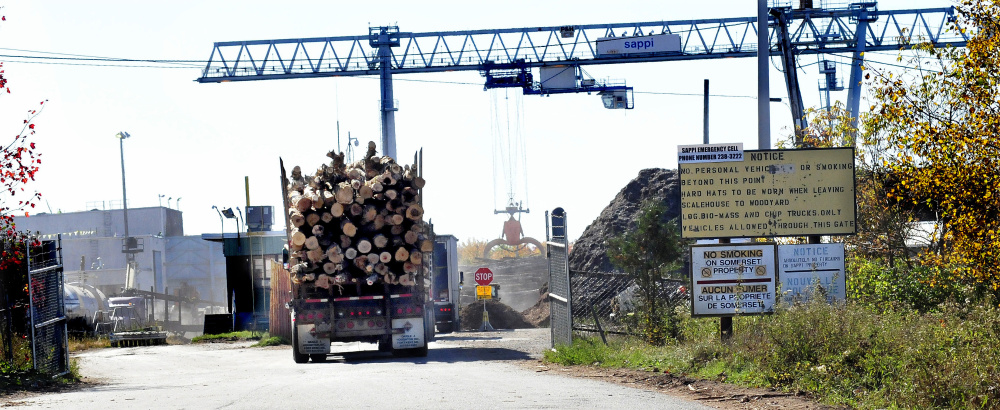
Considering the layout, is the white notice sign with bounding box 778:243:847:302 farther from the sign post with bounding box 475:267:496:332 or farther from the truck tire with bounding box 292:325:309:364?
the sign post with bounding box 475:267:496:332

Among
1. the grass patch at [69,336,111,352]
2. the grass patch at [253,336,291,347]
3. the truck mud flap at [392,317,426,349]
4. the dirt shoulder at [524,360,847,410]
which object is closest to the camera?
the dirt shoulder at [524,360,847,410]

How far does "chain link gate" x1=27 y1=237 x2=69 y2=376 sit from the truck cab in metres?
17.9

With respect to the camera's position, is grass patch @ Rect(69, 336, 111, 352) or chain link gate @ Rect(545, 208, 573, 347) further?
grass patch @ Rect(69, 336, 111, 352)

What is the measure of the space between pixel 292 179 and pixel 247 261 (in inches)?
613

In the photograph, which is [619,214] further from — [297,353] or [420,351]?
[297,353]

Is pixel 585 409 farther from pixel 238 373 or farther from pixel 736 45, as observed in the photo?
pixel 736 45

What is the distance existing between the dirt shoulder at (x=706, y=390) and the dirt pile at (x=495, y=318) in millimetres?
27375

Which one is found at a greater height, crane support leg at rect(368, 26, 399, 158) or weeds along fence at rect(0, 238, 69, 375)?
crane support leg at rect(368, 26, 399, 158)

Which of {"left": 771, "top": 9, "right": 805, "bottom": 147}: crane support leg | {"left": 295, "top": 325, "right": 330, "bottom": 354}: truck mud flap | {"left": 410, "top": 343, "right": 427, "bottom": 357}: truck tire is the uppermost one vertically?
{"left": 771, "top": 9, "right": 805, "bottom": 147}: crane support leg

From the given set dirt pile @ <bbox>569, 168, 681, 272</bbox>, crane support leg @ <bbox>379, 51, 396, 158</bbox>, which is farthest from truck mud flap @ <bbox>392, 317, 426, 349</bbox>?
crane support leg @ <bbox>379, 51, 396, 158</bbox>

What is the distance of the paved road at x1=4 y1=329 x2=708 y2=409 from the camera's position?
448 inches

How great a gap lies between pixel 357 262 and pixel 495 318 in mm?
24003

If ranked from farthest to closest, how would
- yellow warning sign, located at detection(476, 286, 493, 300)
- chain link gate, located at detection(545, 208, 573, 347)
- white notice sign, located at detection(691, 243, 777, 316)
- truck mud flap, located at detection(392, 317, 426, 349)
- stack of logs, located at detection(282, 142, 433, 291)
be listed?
yellow warning sign, located at detection(476, 286, 493, 300)
truck mud flap, located at detection(392, 317, 426, 349)
stack of logs, located at detection(282, 142, 433, 291)
chain link gate, located at detection(545, 208, 573, 347)
white notice sign, located at detection(691, 243, 777, 316)

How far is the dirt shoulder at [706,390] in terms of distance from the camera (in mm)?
11305
